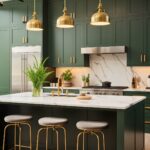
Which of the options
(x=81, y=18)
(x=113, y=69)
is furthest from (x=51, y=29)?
(x=113, y=69)

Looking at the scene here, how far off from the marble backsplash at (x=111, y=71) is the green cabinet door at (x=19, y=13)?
1.75 metres

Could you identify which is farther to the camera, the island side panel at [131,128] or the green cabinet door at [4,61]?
the green cabinet door at [4,61]

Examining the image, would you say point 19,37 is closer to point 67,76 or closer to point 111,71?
point 67,76

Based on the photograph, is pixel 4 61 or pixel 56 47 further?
pixel 4 61

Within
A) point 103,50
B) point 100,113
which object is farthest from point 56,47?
point 100,113

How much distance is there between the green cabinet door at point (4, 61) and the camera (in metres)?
7.54

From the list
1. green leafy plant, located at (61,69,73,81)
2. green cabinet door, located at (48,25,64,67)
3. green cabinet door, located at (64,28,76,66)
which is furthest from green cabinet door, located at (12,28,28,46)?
green leafy plant, located at (61,69,73,81)

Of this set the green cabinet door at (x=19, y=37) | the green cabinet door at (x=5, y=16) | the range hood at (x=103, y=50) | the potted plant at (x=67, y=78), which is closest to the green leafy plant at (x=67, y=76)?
the potted plant at (x=67, y=78)

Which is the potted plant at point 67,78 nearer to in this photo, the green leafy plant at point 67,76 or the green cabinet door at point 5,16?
the green leafy plant at point 67,76

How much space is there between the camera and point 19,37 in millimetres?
7445

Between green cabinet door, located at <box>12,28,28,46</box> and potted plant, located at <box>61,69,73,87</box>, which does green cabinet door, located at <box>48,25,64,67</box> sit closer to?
potted plant, located at <box>61,69,73,87</box>

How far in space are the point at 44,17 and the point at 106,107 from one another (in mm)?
4287

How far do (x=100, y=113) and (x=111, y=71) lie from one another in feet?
10.3

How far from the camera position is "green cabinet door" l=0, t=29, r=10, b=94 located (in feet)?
24.7
